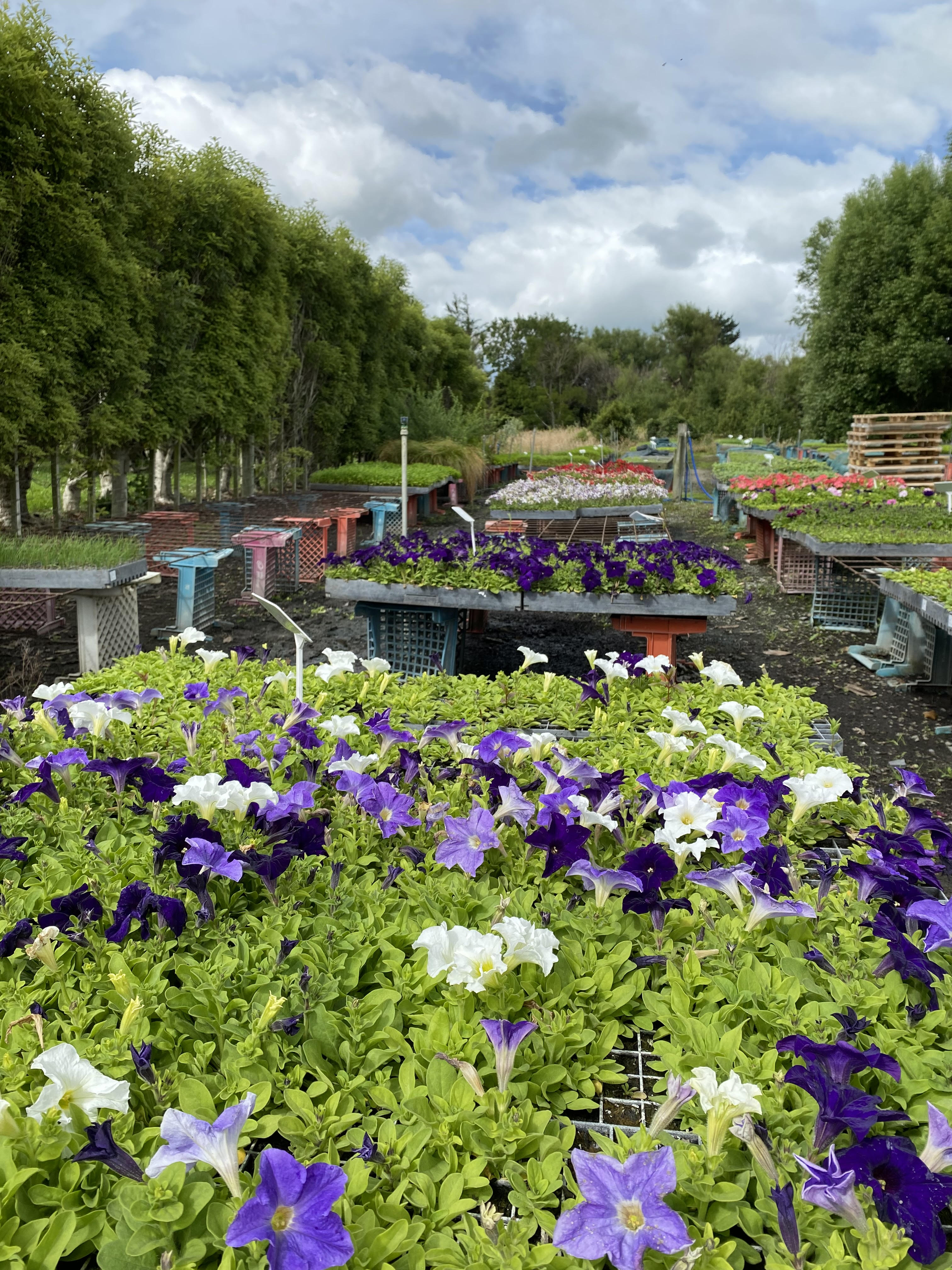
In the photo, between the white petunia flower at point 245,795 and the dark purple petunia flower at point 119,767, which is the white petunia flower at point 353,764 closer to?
the white petunia flower at point 245,795

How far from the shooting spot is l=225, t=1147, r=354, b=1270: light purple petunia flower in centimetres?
81

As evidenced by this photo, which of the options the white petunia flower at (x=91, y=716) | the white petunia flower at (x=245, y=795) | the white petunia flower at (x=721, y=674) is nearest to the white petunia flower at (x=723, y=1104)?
the white petunia flower at (x=245, y=795)

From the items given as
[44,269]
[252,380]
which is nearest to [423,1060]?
[44,269]

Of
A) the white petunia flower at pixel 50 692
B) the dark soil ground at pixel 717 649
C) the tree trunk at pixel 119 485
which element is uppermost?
the tree trunk at pixel 119 485

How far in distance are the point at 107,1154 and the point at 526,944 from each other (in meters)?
0.56

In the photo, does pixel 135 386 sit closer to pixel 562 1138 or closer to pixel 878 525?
pixel 878 525

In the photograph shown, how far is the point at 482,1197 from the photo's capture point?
101 centimetres

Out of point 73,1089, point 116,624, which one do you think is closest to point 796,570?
point 116,624

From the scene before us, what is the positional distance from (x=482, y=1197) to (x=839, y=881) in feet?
3.07

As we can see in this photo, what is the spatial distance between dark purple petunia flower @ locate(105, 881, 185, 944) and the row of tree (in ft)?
22.3

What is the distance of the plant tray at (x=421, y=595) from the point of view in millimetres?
4715

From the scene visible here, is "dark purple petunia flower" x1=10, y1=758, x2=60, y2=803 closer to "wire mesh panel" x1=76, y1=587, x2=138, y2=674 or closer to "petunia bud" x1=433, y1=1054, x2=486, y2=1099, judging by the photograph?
"petunia bud" x1=433, y1=1054, x2=486, y2=1099

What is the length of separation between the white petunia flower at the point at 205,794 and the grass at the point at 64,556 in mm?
4468

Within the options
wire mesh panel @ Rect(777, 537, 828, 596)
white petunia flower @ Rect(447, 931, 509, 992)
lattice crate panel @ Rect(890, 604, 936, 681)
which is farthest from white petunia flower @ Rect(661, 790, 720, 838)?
wire mesh panel @ Rect(777, 537, 828, 596)
